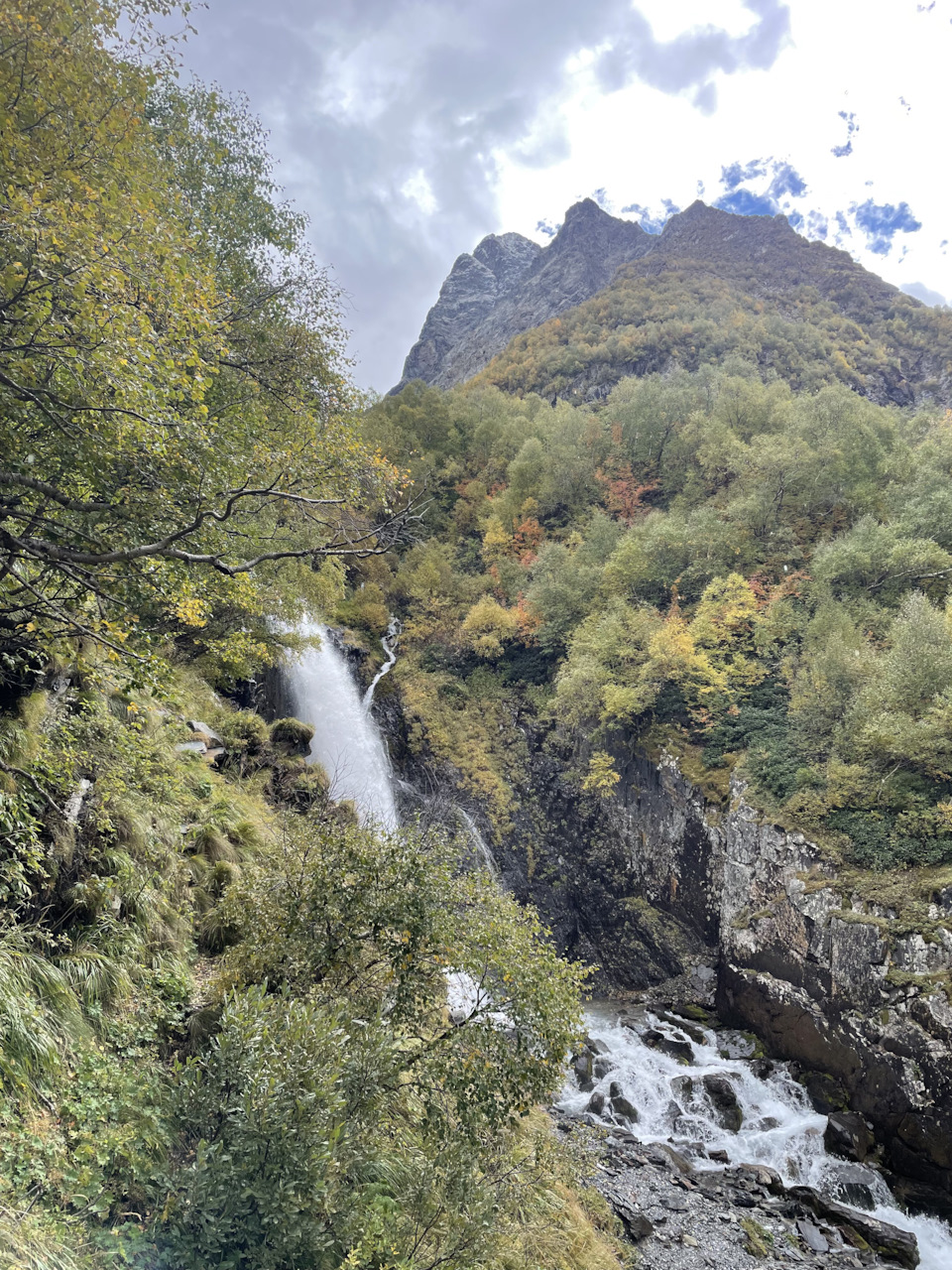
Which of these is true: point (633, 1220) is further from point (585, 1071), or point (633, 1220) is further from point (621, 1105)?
point (585, 1071)

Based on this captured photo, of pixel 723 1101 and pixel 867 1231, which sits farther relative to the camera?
pixel 723 1101

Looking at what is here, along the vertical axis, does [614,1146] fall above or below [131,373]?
below

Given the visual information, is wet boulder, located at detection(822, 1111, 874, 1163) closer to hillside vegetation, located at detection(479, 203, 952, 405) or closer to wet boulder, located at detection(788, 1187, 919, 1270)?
wet boulder, located at detection(788, 1187, 919, 1270)

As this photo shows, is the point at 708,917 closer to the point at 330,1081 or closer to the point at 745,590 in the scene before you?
the point at 745,590

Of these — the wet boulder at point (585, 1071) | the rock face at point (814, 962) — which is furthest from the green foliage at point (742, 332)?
the wet boulder at point (585, 1071)

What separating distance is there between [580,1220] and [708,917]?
34.6ft

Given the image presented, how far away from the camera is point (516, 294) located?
95.5 meters

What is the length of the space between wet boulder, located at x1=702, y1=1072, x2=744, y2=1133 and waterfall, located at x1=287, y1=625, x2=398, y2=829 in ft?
40.0

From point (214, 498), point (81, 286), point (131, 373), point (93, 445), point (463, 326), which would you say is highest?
point (463, 326)

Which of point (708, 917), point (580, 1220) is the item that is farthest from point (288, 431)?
point (708, 917)

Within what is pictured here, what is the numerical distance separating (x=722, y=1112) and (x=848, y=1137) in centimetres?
254

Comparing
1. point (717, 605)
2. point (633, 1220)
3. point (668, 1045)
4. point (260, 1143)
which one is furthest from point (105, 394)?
point (717, 605)

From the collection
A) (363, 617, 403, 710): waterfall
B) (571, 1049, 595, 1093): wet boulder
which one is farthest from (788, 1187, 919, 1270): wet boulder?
(363, 617, 403, 710): waterfall

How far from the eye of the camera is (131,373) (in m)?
4.57
